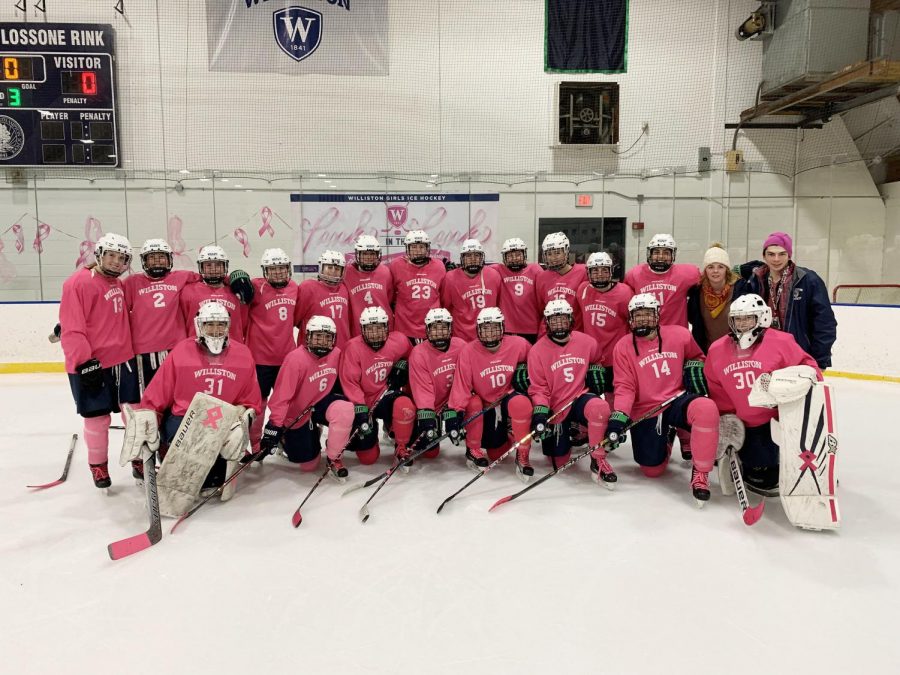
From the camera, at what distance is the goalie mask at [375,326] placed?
3.37 m

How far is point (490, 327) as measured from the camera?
130 inches

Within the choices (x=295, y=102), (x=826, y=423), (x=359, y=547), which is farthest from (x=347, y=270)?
(x=295, y=102)

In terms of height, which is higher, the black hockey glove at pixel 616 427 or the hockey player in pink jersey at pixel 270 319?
the hockey player in pink jersey at pixel 270 319

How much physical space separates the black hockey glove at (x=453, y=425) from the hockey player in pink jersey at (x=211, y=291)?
135 cm

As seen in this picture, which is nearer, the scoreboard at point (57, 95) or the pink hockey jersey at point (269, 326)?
the pink hockey jersey at point (269, 326)

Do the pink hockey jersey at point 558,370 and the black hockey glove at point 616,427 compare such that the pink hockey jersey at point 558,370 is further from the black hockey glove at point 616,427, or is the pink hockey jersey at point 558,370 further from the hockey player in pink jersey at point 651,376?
the black hockey glove at point 616,427

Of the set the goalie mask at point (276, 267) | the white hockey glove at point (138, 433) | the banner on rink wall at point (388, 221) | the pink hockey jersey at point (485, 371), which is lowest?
the white hockey glove at point (138, 433)

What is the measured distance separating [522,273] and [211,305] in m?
2.06

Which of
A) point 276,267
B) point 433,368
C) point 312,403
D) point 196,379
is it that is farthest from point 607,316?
point 196,379

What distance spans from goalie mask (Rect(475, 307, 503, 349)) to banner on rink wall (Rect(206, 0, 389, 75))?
5.95 m

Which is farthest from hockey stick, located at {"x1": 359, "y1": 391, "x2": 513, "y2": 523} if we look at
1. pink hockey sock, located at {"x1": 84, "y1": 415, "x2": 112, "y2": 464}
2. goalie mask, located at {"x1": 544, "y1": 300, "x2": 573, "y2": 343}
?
pink hockey sock, located at {"x1": 84, "y1": 415, "x2": 112, "y2": 464}

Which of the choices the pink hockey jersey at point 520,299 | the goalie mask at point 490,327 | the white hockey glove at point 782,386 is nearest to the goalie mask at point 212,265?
the goalie mask at point 490,327

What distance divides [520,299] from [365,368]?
4.12 feet

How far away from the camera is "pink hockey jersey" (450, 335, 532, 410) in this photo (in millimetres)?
3357
